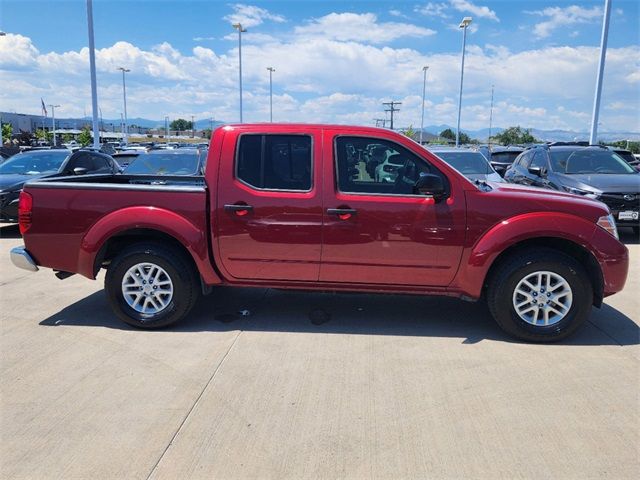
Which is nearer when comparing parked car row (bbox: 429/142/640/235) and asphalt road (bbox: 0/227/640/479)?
asphalt road (bbox: 0/227/640/479)

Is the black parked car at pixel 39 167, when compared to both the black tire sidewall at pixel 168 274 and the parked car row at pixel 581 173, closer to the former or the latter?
the black tire sidewall at pixel 168 274

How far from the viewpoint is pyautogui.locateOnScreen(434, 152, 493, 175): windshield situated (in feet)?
34.3

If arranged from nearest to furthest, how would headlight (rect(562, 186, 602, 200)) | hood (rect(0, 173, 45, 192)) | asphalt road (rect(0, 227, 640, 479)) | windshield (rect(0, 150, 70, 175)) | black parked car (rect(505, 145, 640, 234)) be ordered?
asphalt road (rect(0, 227, 640, 479)) → headlight (rect(562, 186, 602, 200)) → black parked car (rect(505, 145, 640, 234)) → hood (rect(0, 173, 45, 192)) → windshield (rect(0, 150, 70, 175))

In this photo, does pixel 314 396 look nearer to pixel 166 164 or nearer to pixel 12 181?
pixel 166 164

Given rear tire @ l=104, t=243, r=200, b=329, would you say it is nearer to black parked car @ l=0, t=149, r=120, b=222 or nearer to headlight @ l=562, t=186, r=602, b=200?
black parked car @ l=0, t=149, r=120, b=222

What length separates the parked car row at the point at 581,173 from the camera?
29.6 feet

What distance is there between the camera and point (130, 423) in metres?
3.24

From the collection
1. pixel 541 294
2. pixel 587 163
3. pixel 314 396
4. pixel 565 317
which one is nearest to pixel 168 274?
pixel 314 396

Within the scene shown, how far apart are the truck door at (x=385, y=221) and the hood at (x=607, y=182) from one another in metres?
5.96

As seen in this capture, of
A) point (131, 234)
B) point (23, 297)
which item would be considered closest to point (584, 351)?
point (131, 234)

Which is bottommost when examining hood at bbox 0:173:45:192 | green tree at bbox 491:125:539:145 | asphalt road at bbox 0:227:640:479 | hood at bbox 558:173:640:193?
asphalt road at bbox 0:227:640:479

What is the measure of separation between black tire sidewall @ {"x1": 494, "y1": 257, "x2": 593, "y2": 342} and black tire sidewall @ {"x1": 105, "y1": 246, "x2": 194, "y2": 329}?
2.82 m

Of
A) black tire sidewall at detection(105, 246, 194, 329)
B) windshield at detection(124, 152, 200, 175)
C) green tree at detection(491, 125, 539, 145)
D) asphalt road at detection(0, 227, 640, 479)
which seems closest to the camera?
asphalt road at detection(0, 227, 640, 479)

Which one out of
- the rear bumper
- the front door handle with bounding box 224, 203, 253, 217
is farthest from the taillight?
the front door handle with bounding box 224, 203, 253, 217
